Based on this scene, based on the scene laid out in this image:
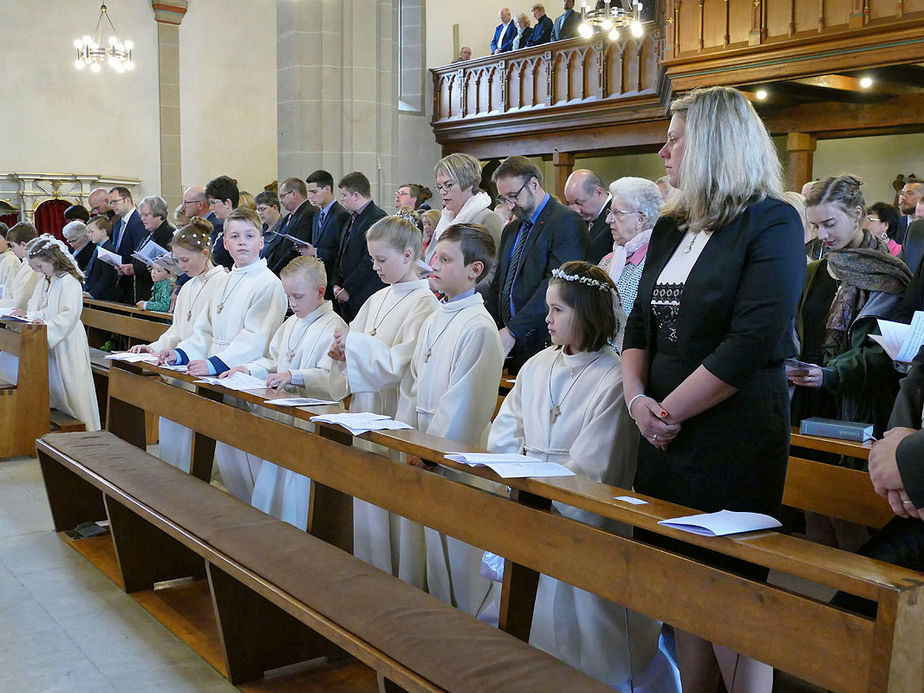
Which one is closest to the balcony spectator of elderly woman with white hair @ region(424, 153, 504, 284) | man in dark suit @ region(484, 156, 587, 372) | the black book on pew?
elderly woman with white hair @ region(424, 153, 504, 284)

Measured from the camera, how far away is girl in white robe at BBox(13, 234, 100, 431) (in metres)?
6.88

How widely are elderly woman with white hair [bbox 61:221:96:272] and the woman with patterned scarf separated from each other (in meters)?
7.30

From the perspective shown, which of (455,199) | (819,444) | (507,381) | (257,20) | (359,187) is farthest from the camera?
(257,20)

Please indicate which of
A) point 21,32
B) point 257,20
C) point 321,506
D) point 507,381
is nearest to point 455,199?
point 507,381

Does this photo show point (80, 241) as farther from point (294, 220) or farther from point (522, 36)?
point (522, 36)

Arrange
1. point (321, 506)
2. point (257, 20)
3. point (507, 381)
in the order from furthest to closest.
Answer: point (257, 20) → point (507, 381) → point (321, 506)

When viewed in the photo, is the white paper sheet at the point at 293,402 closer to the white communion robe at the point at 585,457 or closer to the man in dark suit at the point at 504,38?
the white communion robe at the point at 585,457

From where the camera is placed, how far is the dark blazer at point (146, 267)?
8.45 m

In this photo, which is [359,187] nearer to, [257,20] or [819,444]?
[819,444]

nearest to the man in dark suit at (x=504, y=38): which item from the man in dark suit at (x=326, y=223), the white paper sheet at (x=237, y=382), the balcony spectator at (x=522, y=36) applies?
the balcony spectator at (x=522, y=36)

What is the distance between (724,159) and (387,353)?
1.94 meters

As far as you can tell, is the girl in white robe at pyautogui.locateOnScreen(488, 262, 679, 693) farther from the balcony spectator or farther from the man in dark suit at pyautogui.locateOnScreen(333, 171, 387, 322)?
the balcony spectator

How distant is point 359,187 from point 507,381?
2845mm

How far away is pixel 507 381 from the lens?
418 centimetres
